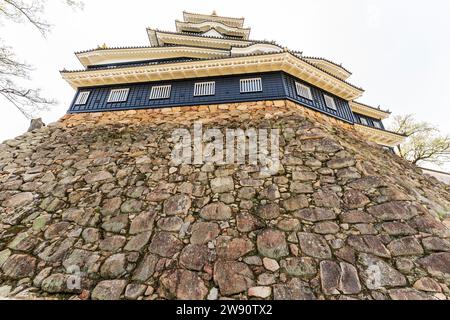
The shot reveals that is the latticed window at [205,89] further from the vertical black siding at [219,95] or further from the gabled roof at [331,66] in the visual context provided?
the gabled roof at [331,66]

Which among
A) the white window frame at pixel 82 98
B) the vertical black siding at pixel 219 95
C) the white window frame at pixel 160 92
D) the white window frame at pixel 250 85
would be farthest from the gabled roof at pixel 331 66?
the white window frame at pixel 82 98

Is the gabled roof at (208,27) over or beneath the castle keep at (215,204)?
over

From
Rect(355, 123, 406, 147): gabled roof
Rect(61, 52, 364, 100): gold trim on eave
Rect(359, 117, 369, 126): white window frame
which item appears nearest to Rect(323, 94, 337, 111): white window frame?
Rect(61, 52, 364, 100): gold trim on eave

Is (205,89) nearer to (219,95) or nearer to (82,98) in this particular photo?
(219,95)

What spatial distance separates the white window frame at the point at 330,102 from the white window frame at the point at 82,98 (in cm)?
1393

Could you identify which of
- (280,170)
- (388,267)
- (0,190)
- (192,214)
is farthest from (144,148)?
(388,267)

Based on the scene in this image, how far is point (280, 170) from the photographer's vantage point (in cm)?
627

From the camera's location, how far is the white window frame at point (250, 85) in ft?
32.0

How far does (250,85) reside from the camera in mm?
9898

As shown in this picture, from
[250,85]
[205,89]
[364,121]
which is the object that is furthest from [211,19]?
[364,121]

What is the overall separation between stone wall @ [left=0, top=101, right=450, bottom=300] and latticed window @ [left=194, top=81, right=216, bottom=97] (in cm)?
388

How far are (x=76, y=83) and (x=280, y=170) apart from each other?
42.1 feet

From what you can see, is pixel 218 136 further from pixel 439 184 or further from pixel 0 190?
pixel 439 184

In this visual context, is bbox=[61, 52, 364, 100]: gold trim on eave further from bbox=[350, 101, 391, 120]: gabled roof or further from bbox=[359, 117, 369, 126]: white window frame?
bbox=[359, 117, 369, 126]: white window frame
